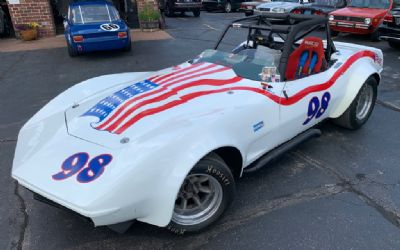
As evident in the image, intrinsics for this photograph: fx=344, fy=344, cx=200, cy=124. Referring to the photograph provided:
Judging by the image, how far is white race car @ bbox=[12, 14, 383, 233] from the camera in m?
2.34

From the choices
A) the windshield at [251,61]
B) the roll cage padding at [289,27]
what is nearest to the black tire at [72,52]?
the roll cage padding at [289,27]

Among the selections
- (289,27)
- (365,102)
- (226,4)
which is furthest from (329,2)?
(289,27)

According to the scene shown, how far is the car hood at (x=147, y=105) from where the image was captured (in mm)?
2686

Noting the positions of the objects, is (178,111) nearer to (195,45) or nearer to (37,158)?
(37,158)

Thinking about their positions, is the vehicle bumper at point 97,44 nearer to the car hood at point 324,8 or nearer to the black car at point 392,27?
the black car at point 392,27

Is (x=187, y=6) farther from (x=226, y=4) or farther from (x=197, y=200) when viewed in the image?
(x=197, y=200)

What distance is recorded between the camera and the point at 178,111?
Answer: 2865 millimetres

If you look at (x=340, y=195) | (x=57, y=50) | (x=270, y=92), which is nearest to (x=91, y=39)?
(x=57, y=50)

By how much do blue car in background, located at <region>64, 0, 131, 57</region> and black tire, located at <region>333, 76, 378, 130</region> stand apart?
21.7 feet

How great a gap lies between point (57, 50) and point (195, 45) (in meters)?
4.19

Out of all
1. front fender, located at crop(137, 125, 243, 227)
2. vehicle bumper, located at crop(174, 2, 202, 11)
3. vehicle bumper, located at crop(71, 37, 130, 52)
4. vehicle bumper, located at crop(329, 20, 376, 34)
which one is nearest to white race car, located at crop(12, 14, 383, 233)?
front fender, located at crop(137, 125, 243, 227)

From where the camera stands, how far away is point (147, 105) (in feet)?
9.70

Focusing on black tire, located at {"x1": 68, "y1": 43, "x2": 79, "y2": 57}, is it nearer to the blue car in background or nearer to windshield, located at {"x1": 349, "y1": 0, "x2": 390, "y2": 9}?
the blue car in background

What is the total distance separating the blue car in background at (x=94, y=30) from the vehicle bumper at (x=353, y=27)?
21.6 ft
